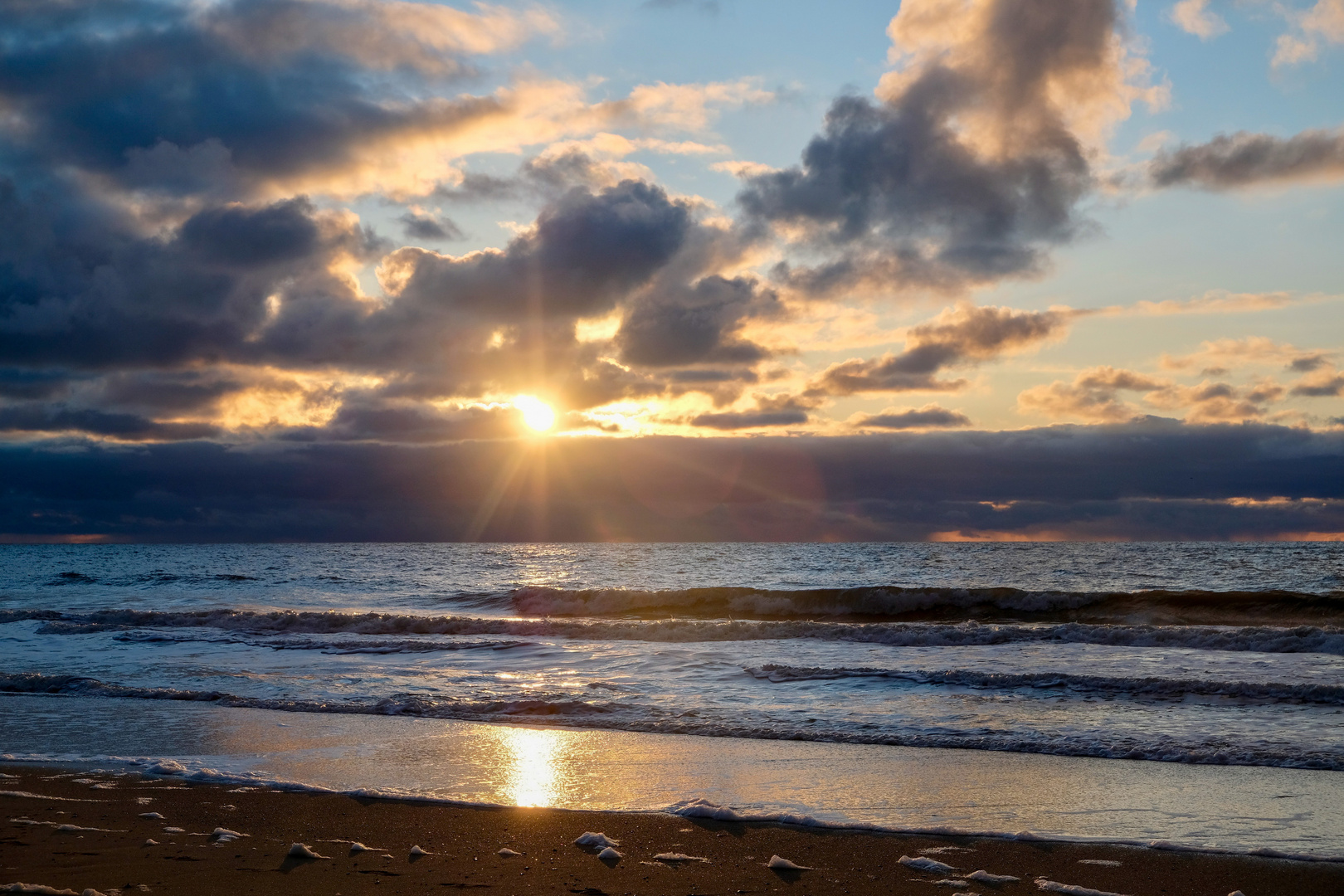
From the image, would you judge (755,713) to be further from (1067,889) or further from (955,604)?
(955,604)

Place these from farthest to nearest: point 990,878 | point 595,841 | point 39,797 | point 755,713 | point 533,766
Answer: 1. point 755,713
2. point 533,766
3. point 39,797
4. point 595,841
5. point 990,878

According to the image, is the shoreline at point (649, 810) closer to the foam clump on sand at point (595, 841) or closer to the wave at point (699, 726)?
the foam clump on sand at point (595, 841)

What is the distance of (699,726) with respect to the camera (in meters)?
10.8

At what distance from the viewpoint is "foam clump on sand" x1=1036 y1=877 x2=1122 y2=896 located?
531 centimetres

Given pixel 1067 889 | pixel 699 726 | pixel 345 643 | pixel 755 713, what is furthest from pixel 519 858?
pixel 345 643

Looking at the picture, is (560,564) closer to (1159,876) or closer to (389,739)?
(389,739)

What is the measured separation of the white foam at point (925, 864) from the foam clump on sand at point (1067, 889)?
0.56 m

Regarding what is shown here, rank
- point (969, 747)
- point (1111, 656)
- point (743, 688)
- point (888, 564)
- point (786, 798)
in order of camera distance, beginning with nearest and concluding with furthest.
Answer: point (786, 798), point (969, 747), point (743, 688), point (1111, 656), point (888, 564)

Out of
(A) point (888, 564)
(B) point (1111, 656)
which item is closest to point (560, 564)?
(A) point (888, 564)

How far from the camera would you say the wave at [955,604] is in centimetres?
2742

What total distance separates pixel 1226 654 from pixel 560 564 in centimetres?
6702

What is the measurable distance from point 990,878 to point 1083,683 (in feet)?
30.4

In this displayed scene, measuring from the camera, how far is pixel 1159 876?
18.4 feet

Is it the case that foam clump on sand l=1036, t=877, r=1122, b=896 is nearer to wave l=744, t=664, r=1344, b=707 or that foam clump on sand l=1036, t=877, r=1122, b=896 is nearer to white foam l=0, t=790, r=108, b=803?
white foam l=0, t=790, r=108, b=803
